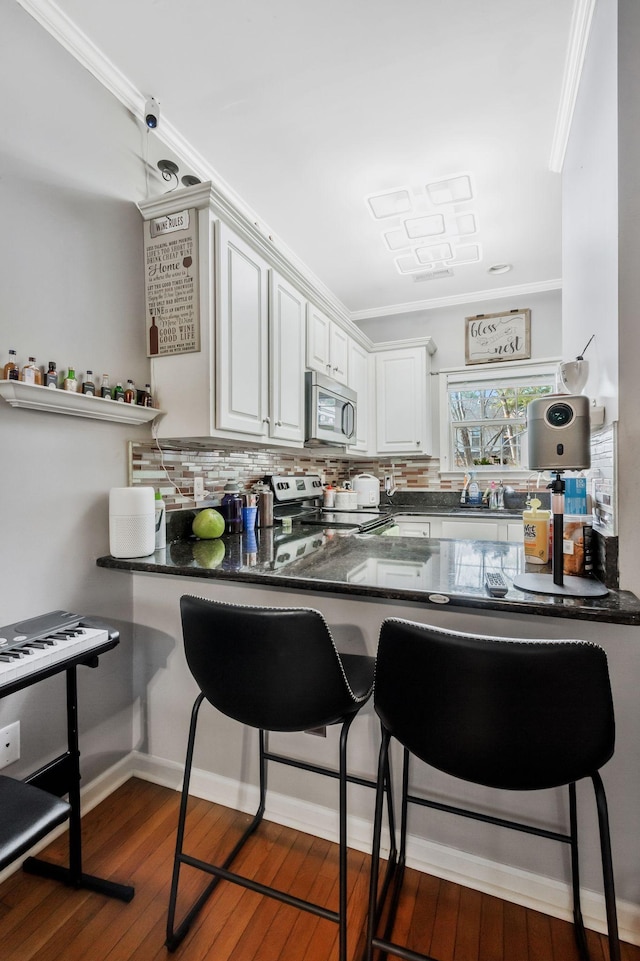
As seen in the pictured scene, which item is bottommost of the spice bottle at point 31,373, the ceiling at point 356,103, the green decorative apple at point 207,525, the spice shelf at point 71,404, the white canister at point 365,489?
the green decorative apple at point 207,525

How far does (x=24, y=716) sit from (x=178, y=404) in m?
1.22

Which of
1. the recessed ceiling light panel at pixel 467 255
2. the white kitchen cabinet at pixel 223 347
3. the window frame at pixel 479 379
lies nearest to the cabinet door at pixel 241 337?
the white kitchen cabinet at pixel 223 347

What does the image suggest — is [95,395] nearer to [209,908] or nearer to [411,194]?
[209,908]

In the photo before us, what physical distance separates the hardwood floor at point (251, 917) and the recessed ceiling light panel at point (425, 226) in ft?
10.1

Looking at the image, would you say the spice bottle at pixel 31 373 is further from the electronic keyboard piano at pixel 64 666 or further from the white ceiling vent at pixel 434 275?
the white ceiling vent at pixel 434 275

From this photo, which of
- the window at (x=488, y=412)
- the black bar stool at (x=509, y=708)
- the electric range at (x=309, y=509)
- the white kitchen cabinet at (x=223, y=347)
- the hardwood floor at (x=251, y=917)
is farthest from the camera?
the window at (x=488, y=412)

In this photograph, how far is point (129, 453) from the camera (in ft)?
5.91

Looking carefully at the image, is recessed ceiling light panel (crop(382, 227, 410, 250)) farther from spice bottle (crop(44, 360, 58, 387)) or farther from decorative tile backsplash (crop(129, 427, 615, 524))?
spice bottle (crop(44, 360, 58, 387))

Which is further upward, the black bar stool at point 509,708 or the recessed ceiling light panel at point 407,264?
the recessed ceiling light panel at point 407,264

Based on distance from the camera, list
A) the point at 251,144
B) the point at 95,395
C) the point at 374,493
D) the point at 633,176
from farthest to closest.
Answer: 1. the point at 374,493
2. the point at 251,144
3. the point at 95,395
4. the point at 633,176

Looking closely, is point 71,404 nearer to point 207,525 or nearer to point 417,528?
point 207,525

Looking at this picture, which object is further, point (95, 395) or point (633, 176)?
point (95, 395)

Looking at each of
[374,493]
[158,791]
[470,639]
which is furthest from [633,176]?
[374,493]

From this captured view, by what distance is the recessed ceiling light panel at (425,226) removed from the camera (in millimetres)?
2627
